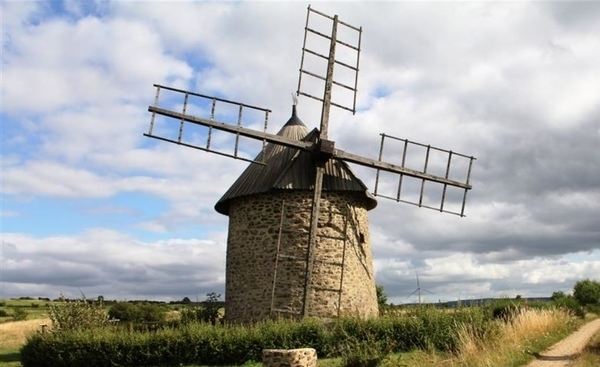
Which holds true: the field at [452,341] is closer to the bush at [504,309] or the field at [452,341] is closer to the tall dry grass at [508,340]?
the tall dry grass at [508,340]

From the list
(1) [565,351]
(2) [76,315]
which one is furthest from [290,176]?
(1) [565,351]

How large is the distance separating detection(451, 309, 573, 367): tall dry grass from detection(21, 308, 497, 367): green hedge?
0.50 metres

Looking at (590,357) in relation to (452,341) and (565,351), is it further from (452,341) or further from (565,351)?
(452,341)

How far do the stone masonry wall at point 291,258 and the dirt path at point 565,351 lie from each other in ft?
16.9

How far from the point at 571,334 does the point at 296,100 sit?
11.4m

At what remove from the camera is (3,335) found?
996 inches

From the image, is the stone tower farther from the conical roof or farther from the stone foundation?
the stone foundation

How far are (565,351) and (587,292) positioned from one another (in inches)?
743

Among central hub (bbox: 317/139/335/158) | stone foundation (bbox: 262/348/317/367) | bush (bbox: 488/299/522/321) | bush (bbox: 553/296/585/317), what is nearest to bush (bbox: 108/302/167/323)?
central hub (bbox: 317/139/335/158)

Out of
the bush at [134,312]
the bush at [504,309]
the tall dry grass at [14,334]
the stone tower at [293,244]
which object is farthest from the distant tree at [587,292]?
the tall dry grass at [14,334]

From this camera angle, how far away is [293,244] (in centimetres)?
1680

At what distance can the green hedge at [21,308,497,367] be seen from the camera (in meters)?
14.0

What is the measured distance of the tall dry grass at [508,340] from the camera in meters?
11.2

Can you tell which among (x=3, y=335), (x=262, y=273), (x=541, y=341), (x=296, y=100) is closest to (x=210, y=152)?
(x=262, y=273)
